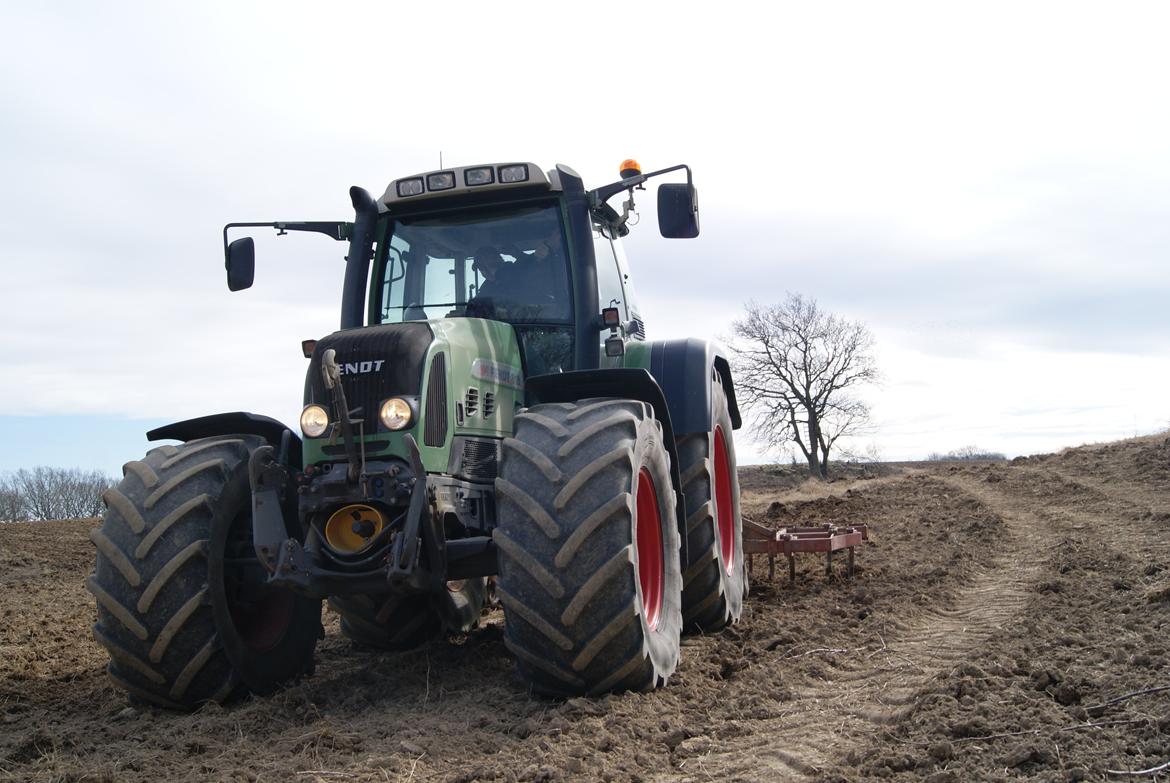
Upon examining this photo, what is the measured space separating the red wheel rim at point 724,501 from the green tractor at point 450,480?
2.99ft

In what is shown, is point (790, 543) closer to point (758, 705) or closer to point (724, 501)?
point (724, 501)

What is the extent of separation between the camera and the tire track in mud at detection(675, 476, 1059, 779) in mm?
3959

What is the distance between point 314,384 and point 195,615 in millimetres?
1309

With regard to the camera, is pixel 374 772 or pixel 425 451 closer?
pixel 374 772

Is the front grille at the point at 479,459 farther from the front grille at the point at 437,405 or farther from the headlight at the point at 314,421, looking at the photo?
the headlight at the point at 314,421

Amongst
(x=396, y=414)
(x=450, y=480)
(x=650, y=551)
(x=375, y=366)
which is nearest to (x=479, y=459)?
(x=450, y=480)

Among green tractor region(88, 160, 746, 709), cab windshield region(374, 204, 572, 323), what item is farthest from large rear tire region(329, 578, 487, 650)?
cab windshield region(374, 204, 572, 323)

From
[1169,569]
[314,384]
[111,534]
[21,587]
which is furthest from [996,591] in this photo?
[21,587]

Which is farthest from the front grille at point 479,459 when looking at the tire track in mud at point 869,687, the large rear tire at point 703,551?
the tire track in mud at point 869,687

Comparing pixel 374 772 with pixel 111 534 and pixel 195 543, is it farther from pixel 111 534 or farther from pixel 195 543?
pixel 111 534

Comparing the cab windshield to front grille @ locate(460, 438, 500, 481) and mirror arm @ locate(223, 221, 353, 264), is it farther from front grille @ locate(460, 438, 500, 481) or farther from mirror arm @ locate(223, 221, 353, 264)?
front grille @ locate(460, 438, 500, 481)

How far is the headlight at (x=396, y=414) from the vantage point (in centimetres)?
493

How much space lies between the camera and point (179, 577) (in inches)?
196

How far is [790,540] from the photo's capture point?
342 inches
